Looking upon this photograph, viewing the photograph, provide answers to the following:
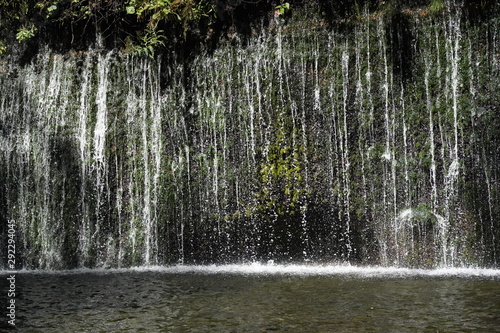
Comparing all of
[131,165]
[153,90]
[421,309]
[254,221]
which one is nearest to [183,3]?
[153,90]

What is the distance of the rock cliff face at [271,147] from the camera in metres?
6.84

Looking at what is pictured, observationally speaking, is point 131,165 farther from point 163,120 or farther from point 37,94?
point 37,94

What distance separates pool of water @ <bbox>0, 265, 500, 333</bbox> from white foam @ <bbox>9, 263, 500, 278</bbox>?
2cm

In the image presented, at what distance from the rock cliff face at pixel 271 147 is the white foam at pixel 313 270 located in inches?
5.5

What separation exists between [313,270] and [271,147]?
1766 mm

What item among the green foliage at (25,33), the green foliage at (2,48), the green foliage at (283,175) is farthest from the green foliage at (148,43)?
the green foliage at (2,48)

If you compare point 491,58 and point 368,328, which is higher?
point 491,58

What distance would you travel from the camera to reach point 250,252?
Result: 7.53 m

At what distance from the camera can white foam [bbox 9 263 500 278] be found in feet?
20.7

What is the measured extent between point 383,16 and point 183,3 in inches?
114

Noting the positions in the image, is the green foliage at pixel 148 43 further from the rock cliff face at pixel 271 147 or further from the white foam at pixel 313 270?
the white foam at pixel 313 270

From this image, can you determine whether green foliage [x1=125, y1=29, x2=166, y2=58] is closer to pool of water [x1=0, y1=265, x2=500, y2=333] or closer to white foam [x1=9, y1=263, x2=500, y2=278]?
white foam [x1=9, y1=263, x2=500, y2=278]

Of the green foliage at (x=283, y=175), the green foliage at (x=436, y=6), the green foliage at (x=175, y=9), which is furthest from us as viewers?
the green foliage at (x=175, y=9)

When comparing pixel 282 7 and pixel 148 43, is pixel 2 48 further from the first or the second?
pixel 282 7
